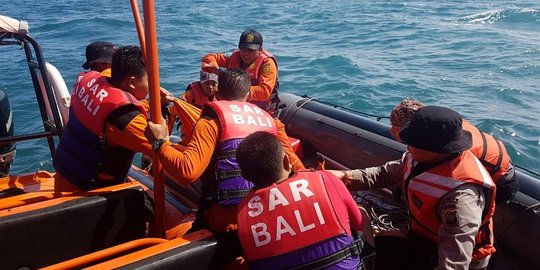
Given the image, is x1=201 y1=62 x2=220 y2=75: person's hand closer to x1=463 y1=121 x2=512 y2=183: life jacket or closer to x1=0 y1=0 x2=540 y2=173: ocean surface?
x1=463 y1=121 x2=512 y2=183: life jacket

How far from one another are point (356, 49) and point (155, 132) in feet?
35.2

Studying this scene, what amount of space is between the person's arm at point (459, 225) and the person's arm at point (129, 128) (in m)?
1.45

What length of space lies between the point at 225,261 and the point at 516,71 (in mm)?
9484

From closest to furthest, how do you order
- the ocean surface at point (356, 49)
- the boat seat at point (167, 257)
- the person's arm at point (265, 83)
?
the boat seat at point (167, 257) < the person's arm at point (265, 83) < the ocean surface at point (356, 49)

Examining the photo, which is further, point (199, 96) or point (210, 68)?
point (210, 68)

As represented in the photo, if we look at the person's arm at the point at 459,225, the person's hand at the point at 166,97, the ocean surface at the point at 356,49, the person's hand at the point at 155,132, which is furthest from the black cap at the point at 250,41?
the ocean surface at the point at 356,49

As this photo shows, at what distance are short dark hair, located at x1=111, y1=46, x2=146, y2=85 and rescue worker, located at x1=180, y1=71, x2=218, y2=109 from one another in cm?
170

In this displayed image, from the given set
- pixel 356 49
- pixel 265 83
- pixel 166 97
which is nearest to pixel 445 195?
pixel 166 97

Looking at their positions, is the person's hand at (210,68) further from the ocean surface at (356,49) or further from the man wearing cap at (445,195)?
the ocean surface at (356,49)

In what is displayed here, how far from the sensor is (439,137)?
6.99ft

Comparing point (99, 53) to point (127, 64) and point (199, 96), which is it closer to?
point (127, 64)

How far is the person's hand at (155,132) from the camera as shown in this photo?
7.20 ft

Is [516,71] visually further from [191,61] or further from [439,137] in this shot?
[439,137]

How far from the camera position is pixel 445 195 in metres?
2.10
